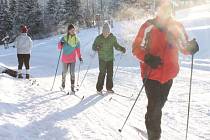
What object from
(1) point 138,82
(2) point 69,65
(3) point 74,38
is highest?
(3) point 74,38

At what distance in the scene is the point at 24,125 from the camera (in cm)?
701

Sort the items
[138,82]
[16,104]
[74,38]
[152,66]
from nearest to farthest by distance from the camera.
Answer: [152,66]
[16,104]
[74,38]
[138,82]

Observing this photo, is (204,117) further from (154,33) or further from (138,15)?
(138,15)

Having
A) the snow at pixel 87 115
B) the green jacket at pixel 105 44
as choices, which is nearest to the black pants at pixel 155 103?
the snow at pixel 87 115

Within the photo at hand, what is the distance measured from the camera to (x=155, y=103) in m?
6.35

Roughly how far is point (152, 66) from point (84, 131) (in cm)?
175

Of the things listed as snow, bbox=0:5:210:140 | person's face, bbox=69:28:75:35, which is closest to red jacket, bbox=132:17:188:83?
snow, bbox=0:5:210:140

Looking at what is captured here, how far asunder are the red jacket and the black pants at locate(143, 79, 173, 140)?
0.31 ft

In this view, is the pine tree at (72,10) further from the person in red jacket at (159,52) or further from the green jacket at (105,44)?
the person in red jacket at (159,52)

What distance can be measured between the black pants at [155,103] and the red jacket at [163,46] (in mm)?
96

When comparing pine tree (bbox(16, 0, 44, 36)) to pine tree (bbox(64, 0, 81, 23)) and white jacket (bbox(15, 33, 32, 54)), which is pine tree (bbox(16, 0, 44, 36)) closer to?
pine tree (bbox(64, 0, 81, 23))

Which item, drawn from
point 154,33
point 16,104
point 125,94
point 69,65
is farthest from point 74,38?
point 154,33

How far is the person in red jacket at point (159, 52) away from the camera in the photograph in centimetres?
621

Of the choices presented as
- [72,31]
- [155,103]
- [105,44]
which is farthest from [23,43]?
[155,103]
